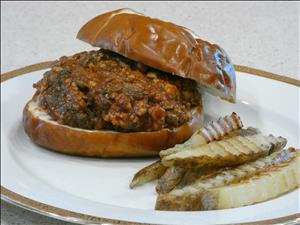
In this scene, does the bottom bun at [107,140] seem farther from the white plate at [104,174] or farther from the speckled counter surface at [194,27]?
the speckled counter surface at [194,27]

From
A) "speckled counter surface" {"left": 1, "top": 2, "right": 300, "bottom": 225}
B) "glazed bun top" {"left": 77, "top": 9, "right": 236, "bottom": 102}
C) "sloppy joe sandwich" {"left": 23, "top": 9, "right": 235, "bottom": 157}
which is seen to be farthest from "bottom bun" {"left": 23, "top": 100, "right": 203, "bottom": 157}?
"speckled counter surface" {"left": 1, "top": 2, "right": 300, "bottom": 225}

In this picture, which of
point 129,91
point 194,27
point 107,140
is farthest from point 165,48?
point 194,27

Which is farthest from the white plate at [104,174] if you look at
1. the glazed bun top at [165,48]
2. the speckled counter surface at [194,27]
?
the speckled counter surface at [194,27]

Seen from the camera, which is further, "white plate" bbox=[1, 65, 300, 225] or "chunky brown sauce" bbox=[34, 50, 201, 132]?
"chunky brown sauce" bbox=[34, 50, 201, 132]

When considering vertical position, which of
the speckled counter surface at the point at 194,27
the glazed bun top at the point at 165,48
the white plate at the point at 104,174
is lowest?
the speckled counter surface at the point at 194,27

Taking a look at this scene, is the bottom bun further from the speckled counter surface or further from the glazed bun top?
the speckled counter surface

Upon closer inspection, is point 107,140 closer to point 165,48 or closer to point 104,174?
point 104,174

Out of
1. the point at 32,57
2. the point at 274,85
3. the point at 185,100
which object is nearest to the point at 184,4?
the point at 32,57
